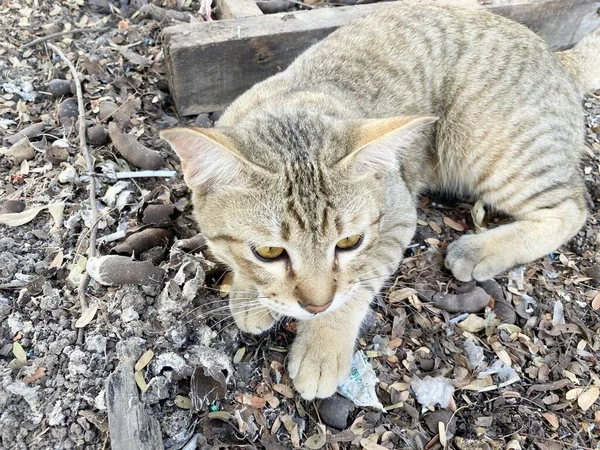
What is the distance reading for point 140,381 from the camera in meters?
2.14

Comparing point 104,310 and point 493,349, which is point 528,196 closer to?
point 493,349

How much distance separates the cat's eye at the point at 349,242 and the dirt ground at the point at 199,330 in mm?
644

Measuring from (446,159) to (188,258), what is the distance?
1671mm

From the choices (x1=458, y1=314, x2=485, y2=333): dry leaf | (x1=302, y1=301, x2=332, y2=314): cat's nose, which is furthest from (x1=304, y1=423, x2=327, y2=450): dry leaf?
(x1=458, y1=314, x2=485, y2=333): dry leaf

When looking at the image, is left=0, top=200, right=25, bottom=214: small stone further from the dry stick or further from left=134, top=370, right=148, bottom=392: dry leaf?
left=134, top=370, right=148, bottom=392: dry leaf

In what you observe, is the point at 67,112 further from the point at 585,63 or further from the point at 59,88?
the point at 585,63

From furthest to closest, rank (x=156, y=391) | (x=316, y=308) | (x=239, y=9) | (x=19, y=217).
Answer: (x=239, y=9) < (x=19, y=217) < (x=156, y=391) < (x=316, y=308)

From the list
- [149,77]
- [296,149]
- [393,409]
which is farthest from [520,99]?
[149,77]

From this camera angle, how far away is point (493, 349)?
266 centimetres

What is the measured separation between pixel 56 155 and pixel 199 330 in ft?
4.74

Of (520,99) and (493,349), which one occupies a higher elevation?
(520,99)

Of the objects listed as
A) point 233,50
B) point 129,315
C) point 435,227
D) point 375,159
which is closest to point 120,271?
point 129,315

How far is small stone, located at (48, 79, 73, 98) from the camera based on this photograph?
3414mm

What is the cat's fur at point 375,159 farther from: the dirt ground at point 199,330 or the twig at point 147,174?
the twig at point 147,174
